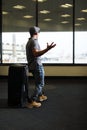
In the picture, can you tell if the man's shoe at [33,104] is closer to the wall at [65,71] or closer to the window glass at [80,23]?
the wall at [65,71]

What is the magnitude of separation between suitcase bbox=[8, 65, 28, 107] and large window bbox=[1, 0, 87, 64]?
4534mm

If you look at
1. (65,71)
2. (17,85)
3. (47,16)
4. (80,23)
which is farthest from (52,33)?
(17,85)

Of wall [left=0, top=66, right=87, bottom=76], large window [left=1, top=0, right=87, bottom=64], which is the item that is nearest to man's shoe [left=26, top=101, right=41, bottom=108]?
wall [left=0, top=66, right=87, bottom=76]

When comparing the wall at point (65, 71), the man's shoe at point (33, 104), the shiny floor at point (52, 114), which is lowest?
the shiny floor at point (52, 114)

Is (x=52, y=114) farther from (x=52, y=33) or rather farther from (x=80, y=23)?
(x=80, y=23)

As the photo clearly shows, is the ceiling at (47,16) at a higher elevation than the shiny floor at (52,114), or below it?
higher

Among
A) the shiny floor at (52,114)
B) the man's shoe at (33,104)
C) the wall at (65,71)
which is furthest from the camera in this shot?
the wall at (65,71)

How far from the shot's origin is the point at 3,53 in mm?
10398

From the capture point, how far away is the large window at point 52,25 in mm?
10117

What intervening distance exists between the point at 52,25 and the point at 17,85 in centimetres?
481

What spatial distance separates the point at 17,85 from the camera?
5.77 metres

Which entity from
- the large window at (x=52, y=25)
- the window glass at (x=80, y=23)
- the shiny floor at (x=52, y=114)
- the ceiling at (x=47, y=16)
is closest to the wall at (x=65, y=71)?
the large window at (x=52, y=25)

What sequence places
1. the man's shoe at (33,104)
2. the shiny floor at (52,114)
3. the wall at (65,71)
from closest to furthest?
the shiny floor at (52,114) < the man's shoe at (33,104) < the wall at (65,71)

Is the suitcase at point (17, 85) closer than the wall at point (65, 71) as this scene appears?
Yes
